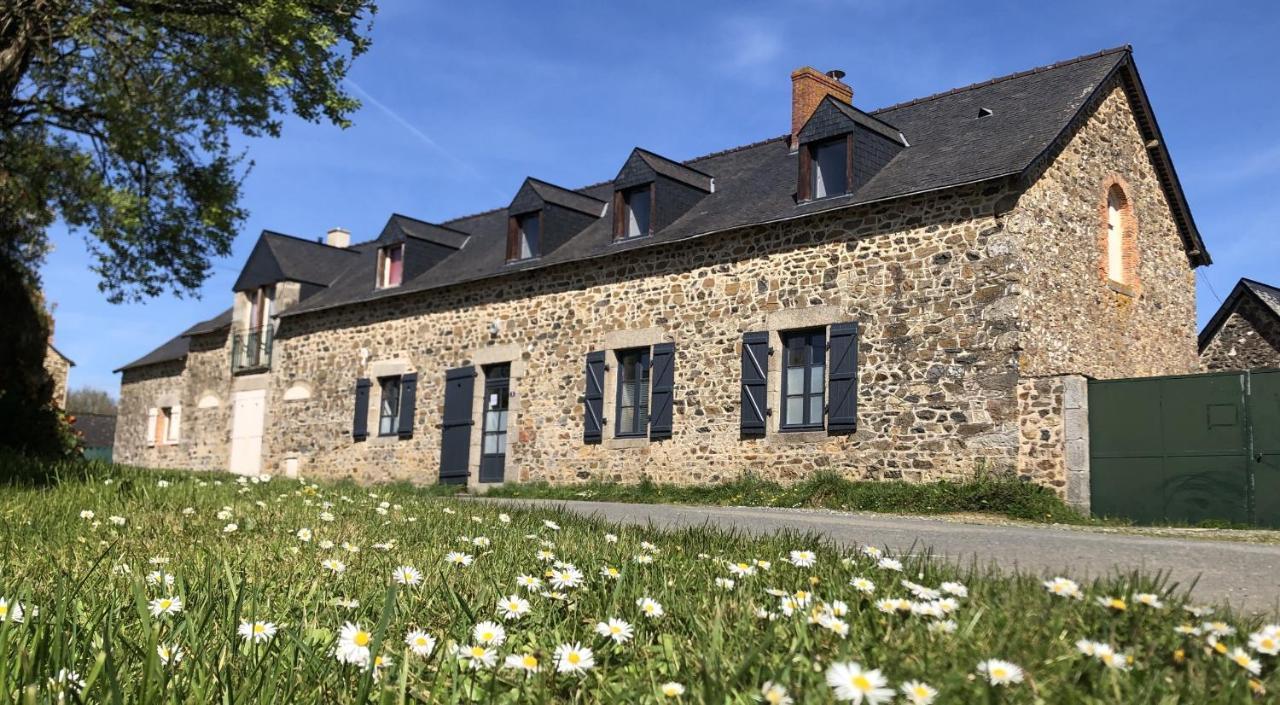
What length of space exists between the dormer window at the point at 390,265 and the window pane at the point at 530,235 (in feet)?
11.3

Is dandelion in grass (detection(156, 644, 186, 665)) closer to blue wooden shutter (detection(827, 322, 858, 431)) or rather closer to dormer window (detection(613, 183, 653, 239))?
blue wooden shutter (detection(827, 322, 858, 431))

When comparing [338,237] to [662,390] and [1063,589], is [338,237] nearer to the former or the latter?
[662,390]

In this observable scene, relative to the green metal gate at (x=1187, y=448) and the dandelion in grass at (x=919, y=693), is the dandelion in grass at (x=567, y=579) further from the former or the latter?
the green metal gate at (x=1187, y=448)

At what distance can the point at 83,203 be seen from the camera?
14594 mm

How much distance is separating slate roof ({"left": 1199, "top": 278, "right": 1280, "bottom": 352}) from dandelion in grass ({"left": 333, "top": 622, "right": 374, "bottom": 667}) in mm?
21229

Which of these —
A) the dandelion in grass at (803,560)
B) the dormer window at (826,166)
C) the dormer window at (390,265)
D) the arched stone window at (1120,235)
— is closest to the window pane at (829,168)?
the dormer window at (826,166)

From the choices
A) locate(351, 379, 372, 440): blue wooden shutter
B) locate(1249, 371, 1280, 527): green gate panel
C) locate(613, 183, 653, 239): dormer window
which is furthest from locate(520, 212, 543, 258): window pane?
locate(1249, 371, 1280, 527): green gate panel

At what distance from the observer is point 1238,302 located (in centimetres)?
2100

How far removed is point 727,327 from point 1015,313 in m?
4.15

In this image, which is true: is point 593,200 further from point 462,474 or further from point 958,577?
point 958,577

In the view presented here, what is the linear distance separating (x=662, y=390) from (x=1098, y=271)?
6.23m


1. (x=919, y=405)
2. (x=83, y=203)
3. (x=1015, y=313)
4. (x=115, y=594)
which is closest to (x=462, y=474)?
(x=83, y=203)

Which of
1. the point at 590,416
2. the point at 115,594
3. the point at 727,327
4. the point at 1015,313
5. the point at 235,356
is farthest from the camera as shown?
the point at 235,356

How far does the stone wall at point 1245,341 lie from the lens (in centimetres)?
2036
